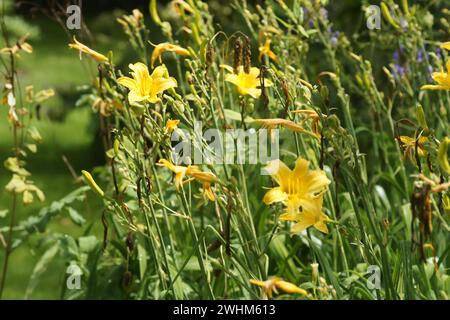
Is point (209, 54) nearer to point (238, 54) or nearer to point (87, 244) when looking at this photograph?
point (238, 54)

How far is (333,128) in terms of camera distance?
2.00m

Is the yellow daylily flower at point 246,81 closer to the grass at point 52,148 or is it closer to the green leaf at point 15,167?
the green leaf at point 15,167

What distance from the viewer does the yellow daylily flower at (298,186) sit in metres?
1.95

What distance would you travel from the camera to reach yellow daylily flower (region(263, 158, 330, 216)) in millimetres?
1952

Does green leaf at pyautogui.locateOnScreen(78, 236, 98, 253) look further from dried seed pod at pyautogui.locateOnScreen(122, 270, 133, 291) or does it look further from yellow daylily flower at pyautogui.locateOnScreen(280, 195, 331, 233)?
yellow daylily flower at pyautogui.locateOnScreen(280, 195, 331, 233)

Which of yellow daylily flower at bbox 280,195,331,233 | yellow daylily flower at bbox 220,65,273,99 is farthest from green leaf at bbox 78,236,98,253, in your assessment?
yellow daylily flower at bbox 280,195,331,233

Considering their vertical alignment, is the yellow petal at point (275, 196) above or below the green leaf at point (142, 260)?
below

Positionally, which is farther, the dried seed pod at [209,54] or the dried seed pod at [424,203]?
the dried seed pod at [209,54]

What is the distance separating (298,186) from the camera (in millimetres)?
1985

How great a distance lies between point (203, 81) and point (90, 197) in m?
Answer: 3.79

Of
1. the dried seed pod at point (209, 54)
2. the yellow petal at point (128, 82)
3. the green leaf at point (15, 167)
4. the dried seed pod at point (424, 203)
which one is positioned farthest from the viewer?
the green leaf at point (15, 167)

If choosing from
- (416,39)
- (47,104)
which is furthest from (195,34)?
(47,104)

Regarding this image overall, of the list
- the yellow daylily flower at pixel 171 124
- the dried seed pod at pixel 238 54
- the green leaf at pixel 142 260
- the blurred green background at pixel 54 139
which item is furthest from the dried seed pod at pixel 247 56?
the blurred green background at pixel 54 139

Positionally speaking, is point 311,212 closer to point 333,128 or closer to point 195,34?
point 333,128
